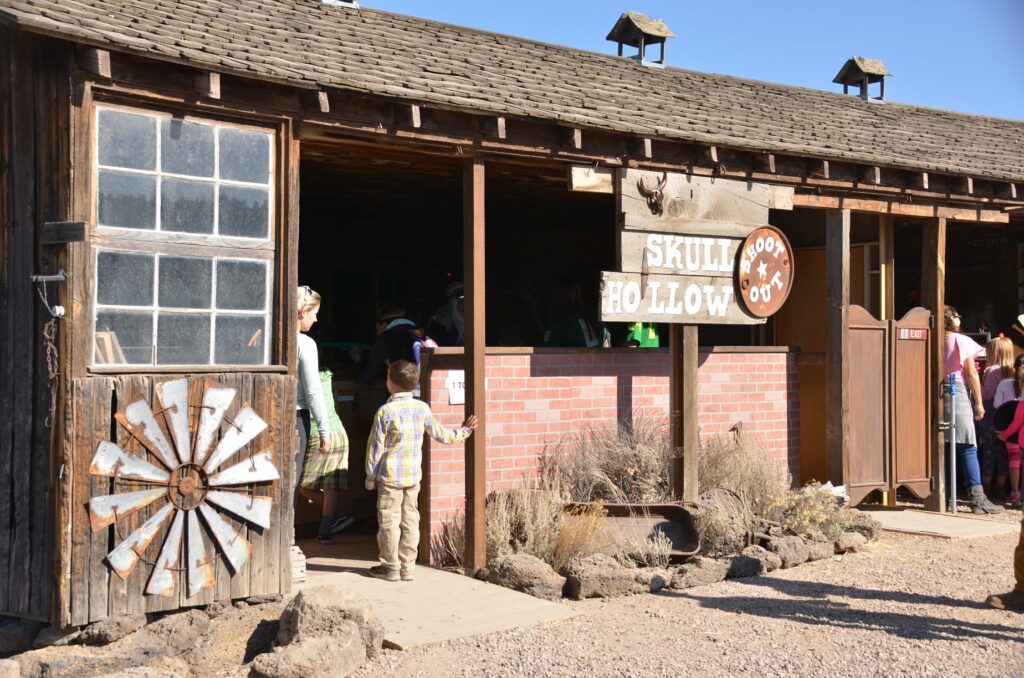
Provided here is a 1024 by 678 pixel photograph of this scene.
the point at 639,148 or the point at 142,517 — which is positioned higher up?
the point at 639,148

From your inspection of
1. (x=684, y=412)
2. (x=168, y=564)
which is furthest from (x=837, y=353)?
(x=168, y=564)

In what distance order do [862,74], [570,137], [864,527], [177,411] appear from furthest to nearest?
[862,74]
[864,527]
[570,137]
[177,411]

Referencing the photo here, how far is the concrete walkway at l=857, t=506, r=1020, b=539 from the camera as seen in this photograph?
9.55 metres

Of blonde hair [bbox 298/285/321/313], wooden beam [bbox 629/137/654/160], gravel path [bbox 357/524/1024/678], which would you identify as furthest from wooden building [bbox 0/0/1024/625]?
gravel path [bbox 357/524/1024/678]

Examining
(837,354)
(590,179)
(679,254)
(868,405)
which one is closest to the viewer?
(590,179)

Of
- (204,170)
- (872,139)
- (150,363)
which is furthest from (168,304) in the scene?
(872,139)

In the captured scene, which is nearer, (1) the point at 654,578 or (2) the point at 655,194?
(1) the point at 654,578

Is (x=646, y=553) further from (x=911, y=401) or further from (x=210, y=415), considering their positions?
(x=911, y=401)

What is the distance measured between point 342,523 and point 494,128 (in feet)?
10.9

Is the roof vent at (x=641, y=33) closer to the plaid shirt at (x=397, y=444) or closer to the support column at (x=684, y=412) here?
the support column at (x=684, y=412)

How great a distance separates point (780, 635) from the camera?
6.43 metres

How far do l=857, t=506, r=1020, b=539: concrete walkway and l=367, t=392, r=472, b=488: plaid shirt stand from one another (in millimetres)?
4705

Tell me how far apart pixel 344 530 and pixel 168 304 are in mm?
3245

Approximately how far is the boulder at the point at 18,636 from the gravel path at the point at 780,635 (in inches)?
69.9
